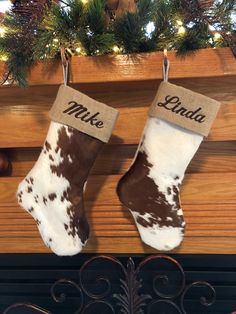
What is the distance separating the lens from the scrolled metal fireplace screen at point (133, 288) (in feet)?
3.37

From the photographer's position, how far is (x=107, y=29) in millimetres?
888

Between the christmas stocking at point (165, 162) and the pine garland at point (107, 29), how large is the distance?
0.38 feet

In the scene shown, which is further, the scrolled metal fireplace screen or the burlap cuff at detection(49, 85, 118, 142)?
the scrolled metal fireplace screen

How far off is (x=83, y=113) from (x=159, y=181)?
227 mm

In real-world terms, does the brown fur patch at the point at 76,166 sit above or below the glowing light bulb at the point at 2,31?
below

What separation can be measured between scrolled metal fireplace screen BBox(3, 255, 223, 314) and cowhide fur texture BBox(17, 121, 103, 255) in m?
0.14

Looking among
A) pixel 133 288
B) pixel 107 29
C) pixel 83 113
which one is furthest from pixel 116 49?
pixel 133 288

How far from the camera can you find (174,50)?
0.90m

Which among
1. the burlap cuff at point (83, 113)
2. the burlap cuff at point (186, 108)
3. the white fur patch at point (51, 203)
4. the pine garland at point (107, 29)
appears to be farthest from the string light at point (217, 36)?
the white fur patch at point (51, 203)

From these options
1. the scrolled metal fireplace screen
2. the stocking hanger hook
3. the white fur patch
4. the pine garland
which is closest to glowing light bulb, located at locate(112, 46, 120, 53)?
the pine garland

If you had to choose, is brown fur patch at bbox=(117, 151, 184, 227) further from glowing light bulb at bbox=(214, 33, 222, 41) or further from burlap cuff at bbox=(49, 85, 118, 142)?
glowing light bulb at bbox=(214, 33, 222, 41)

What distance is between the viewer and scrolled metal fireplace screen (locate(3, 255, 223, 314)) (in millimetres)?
1028

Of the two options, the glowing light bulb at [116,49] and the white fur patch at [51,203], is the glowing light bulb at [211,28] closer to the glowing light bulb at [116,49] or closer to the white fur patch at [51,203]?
the glowing light bulb at [116,49]

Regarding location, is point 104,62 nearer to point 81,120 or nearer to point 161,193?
point 81,120
